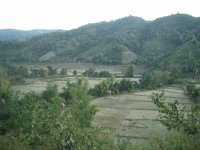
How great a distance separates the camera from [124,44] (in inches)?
5448

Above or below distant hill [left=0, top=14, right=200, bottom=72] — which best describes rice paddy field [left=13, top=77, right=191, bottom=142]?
below

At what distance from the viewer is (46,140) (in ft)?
70.4

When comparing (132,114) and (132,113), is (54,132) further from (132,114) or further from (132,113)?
(132,113)

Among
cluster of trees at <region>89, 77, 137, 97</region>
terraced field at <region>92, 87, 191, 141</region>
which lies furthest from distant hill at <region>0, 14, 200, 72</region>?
terraced field at <region>92, 87, 191, 141</region>

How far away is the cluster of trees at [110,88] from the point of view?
213 feet

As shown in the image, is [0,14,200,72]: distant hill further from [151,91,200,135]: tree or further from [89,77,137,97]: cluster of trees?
[151,91,200,135]: tree

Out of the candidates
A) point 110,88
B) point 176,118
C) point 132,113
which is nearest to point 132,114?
point 132,113

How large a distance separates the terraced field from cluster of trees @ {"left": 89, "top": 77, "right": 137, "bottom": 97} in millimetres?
1959

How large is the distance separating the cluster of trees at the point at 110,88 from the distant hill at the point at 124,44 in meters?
25.3

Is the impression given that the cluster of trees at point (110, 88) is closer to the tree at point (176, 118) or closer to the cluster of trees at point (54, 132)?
the cluster of trees at point (54, 132)

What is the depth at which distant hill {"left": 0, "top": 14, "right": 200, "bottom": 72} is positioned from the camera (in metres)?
107

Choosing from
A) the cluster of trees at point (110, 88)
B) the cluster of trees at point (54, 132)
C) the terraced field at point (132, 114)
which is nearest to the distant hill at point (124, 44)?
the cluster of trees at point (110, 88)

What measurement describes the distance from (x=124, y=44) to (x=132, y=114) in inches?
3544

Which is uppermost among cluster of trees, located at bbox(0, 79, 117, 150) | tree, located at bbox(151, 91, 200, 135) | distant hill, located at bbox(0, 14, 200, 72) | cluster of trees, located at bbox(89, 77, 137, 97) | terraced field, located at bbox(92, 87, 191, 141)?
distant hill, located at bbox(0, 14, 200, 72)
